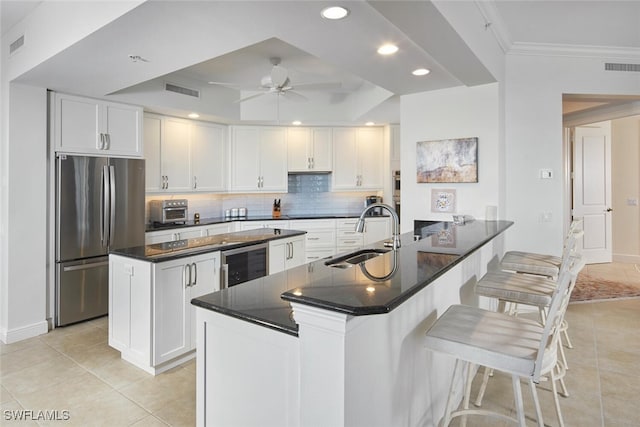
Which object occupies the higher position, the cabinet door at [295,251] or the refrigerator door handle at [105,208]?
the refrigerator door handle at [105,208]

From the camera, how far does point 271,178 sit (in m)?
6.05

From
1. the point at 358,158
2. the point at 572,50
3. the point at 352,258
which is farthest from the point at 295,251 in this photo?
the point at 572,50

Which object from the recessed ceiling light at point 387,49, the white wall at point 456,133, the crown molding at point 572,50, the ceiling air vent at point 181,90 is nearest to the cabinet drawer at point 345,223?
the white wall at point 456,133

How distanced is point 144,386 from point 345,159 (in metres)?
4.56

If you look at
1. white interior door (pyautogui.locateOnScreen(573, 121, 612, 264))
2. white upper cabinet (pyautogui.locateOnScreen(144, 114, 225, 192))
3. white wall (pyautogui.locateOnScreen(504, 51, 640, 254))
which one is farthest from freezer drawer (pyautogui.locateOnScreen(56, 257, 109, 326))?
white interior door (pyautogui.locateOnScreen(573, 121, 612, 264))

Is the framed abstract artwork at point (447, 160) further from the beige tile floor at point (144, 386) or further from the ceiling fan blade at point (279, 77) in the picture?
the beige tile floor at point (144, 386)

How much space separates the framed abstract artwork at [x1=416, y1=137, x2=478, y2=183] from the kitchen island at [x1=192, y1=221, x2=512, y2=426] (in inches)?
80.0

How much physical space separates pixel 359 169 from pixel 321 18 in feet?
13.6

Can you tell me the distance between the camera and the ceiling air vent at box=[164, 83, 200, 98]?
4.66 m

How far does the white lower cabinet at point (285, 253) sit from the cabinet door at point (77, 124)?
7.46 feet

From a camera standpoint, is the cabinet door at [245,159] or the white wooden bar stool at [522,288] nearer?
the white wooden bar stool at [522,288]

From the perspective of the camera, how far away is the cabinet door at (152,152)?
475cm

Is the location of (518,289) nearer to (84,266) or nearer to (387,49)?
(387,49)

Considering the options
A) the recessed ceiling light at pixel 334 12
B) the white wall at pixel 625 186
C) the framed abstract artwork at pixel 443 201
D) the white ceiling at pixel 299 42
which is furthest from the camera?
the white wall at pixel 625 186
